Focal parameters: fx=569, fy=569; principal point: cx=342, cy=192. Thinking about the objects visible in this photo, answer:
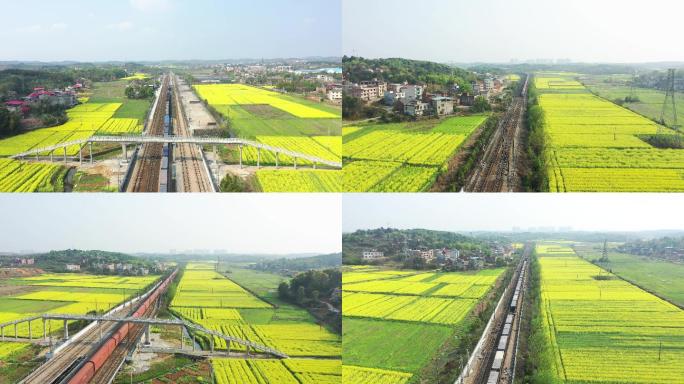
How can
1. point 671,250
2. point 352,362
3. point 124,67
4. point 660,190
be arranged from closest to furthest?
point 660,190 < point 671,250 < point 352,362 < point 124,67

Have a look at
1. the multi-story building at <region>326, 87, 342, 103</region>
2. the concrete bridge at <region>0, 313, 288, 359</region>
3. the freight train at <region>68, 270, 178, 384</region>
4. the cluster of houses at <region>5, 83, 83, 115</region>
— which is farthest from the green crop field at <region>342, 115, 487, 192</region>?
the cluster of houses at <region>5, 83, 83, 115</region>

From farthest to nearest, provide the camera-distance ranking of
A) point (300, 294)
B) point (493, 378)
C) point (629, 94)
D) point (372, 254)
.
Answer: point (300, 294), point (372, 254), point (629, 94), point (493, 378)

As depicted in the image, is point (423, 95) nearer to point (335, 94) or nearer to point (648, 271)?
point (335, 94)

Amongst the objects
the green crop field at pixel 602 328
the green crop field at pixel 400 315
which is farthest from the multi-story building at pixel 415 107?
the green crop field at pixel 602 328

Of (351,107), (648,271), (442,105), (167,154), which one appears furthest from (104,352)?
(648,271)

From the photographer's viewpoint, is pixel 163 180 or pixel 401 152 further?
pixel 163 180

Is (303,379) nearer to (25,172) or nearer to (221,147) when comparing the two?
(221,147)

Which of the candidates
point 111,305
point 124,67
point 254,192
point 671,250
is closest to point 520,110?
point 671,250
